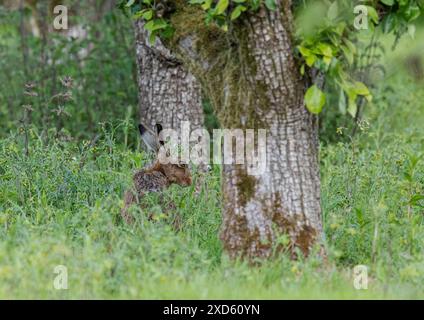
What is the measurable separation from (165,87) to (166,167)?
1.46 meters

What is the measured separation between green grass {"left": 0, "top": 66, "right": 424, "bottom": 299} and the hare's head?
5.4 inches

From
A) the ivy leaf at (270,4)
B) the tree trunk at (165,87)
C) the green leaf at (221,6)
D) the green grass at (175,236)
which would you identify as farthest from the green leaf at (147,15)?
the tree trunk at (165,87)

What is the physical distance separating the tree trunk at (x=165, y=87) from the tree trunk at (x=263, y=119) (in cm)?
216

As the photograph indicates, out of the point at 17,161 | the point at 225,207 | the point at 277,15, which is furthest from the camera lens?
the point at 17,161

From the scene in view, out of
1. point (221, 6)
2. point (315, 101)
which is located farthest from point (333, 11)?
point (221, 6)

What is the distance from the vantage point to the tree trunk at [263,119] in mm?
5555

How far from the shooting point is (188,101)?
8203 millimetres

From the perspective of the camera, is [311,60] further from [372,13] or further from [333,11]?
[372,13]

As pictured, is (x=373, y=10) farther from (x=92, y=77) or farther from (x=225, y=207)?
(x=92, y=77)

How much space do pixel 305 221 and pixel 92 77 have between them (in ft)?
17.6

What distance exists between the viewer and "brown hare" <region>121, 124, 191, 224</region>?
659 cm

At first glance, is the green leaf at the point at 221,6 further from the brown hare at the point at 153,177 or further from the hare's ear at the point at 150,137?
the hare's ear at the point at 150,137

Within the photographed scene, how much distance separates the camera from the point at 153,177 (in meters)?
6.75

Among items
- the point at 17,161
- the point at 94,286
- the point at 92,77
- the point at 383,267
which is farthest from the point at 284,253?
the point at 92,77
